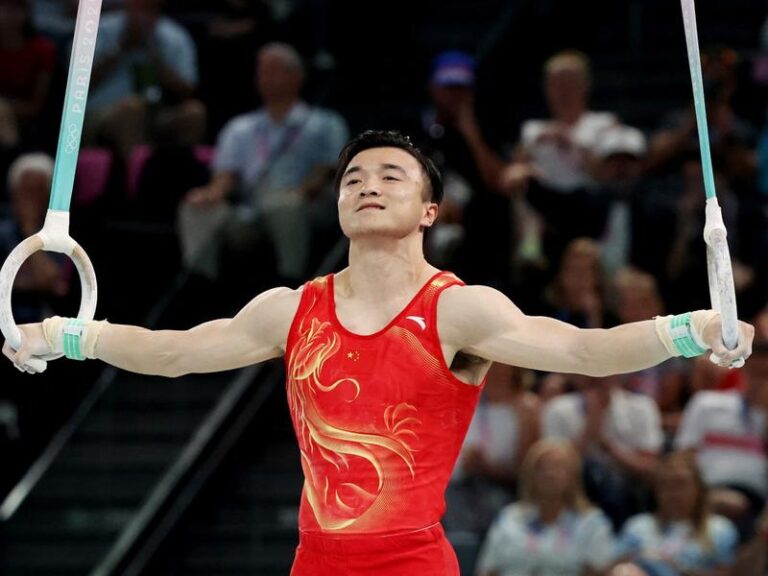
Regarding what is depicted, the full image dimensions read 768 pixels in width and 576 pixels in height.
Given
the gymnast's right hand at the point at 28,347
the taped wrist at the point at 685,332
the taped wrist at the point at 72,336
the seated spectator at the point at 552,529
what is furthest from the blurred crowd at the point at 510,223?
the gymnast's right hand at the point at 28,347

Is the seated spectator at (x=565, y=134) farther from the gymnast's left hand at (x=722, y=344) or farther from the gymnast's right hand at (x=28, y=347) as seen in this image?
the gymnast's left hand at (x=722, y=344)

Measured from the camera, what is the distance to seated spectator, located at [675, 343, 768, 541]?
787 cm

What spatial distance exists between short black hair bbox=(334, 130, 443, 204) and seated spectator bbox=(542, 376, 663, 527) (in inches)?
128

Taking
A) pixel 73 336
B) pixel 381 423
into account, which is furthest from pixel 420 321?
pixel 73 336

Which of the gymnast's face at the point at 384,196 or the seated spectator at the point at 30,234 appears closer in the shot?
the gymnast's face at the point at 384,196

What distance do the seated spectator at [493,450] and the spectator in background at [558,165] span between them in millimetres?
995

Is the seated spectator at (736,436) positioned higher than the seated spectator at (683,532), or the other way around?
the seated spectator at (736,436)

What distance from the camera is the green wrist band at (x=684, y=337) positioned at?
443 cm

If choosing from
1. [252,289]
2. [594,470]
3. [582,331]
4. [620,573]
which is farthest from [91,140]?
[582,331]

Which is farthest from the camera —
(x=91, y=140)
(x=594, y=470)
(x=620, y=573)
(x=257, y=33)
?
(x=257, y=33)

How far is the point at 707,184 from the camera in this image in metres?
4.61

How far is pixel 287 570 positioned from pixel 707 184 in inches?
172

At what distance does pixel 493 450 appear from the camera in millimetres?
8250

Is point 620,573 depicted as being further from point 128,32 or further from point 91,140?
point 128,32
